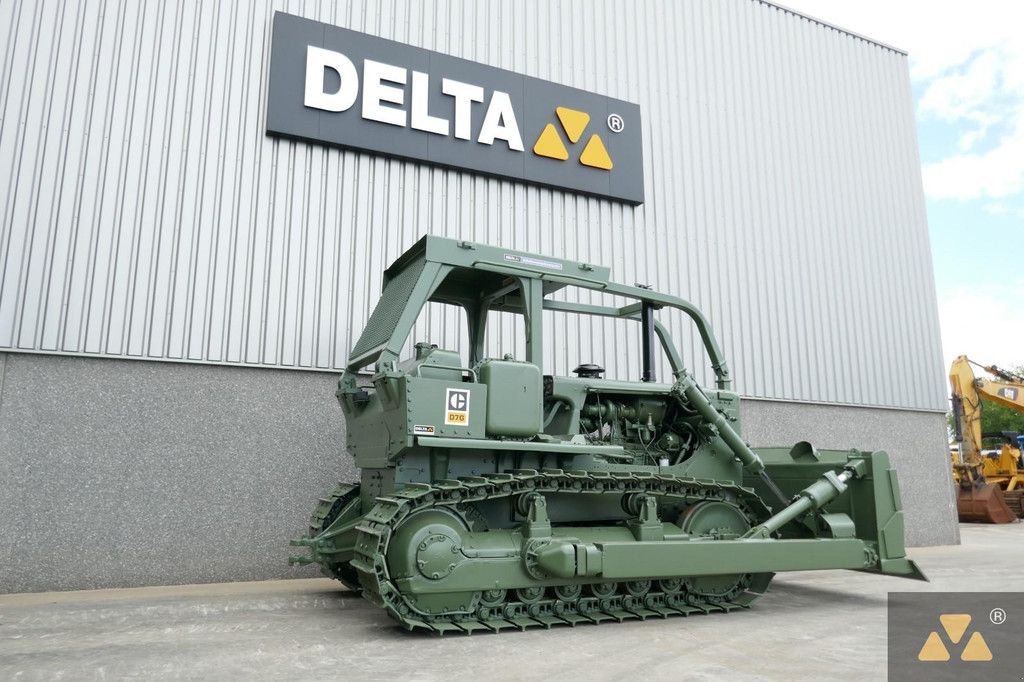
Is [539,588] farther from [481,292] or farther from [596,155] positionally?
[596,155]

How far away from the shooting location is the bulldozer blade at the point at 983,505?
60.8 feet

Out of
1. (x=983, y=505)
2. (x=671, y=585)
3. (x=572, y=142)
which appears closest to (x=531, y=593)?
(x=671, y=585)

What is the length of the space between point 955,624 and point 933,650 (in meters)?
1.27

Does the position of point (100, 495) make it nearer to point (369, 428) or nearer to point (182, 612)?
point (182, 612)

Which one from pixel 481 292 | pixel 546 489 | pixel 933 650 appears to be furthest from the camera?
pixel 481 292

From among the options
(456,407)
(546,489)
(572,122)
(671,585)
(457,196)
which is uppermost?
(572,122)

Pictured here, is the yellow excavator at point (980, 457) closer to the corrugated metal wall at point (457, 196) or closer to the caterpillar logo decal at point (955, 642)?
the corrugated metal wall at point (457, 196)

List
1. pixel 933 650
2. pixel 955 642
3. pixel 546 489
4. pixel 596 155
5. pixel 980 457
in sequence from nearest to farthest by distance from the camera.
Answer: pixel 933 650, pixel 955 642, pixel 546 489, pixel 596 155, pixel 980 457

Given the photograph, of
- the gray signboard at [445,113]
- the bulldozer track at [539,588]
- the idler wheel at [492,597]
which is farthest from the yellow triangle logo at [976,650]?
the gray signboard at [445,113]

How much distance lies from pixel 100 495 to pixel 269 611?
8.72 ft

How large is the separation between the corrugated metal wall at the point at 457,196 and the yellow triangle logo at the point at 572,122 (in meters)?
0.65

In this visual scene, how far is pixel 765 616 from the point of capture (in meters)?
6.04

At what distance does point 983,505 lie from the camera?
60.8 ft

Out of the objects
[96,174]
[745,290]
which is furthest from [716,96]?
[96,174]
